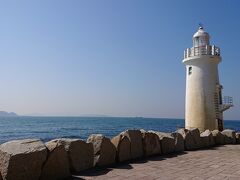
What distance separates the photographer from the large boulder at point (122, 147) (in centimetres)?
738

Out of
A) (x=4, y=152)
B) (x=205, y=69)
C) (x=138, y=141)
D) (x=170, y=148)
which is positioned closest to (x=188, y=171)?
(x=138, y=141)

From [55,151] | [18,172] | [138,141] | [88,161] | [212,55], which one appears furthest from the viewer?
[212,55]

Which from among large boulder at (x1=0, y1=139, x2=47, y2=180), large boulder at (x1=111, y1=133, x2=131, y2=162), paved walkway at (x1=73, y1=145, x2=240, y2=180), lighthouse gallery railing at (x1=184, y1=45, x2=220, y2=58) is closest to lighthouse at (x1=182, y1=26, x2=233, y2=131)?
lighthouse gallery railing at (x1=184, y1=45, x2=220, y2=58)

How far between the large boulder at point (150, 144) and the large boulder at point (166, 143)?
0.25m

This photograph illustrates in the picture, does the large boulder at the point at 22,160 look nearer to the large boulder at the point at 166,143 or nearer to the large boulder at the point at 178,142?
the large boulder at the point at 166,143

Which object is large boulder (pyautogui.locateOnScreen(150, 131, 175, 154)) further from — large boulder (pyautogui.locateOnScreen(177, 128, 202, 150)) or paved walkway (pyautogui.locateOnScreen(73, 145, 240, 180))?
large boulder (pyautogui.locateOnScreen(177, 128, 202, 150))

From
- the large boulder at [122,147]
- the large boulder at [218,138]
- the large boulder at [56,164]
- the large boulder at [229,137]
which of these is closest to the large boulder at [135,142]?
the large boulder at [122,147]

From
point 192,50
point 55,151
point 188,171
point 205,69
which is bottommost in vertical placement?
point 188,171

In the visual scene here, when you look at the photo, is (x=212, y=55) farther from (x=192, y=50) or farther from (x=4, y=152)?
(x=4, y=152)

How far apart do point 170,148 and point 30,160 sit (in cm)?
534

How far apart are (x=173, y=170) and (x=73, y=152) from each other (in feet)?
7.32

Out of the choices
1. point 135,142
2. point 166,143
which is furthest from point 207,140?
point 135,142

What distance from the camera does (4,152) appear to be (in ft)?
16.0

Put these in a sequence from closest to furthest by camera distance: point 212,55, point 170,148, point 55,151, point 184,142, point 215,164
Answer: point 55,151, point 215,164, point 170,148, point 184,142, point 212,55
